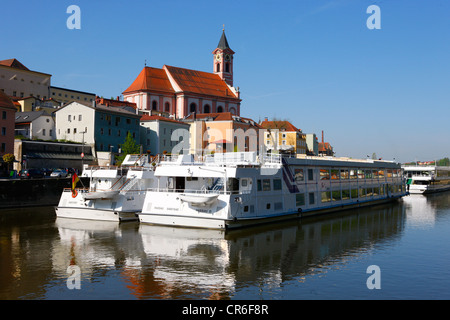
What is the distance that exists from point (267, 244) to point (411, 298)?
36.5ft

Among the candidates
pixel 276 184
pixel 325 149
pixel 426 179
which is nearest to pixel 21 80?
pixel 276 184

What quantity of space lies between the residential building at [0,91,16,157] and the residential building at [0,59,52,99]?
126 ft

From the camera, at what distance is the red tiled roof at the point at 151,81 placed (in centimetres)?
10694

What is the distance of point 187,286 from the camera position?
59.9ft

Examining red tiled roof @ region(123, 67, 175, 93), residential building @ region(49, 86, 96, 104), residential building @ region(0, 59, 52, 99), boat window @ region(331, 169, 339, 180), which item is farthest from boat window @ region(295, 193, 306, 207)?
residential building @ region(49, 86, 96, 104)

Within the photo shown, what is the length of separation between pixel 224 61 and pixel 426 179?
69798 mm

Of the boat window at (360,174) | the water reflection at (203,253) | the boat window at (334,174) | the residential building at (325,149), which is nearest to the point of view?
the water reflection at (203,253)

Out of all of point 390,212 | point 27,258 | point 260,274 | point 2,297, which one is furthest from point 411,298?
point 390,212

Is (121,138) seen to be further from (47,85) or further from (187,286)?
(187,286)

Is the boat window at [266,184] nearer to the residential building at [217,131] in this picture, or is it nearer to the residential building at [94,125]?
the residential building at [94,125]

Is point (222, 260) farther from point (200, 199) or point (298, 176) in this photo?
point (298, 176)

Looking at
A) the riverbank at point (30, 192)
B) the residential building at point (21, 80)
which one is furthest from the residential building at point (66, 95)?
the riverbank at point (30, 192)

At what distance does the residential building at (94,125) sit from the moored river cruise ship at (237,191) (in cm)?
3847

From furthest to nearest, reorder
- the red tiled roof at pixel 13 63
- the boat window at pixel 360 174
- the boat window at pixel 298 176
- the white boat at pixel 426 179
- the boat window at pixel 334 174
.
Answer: the red tiled roof at pixel 13 63 → the white boat at pixel 426 179 → the boat window at pixel 360 174 → the boat window at pixel 334 174 → the boat window at pixel 298 176
